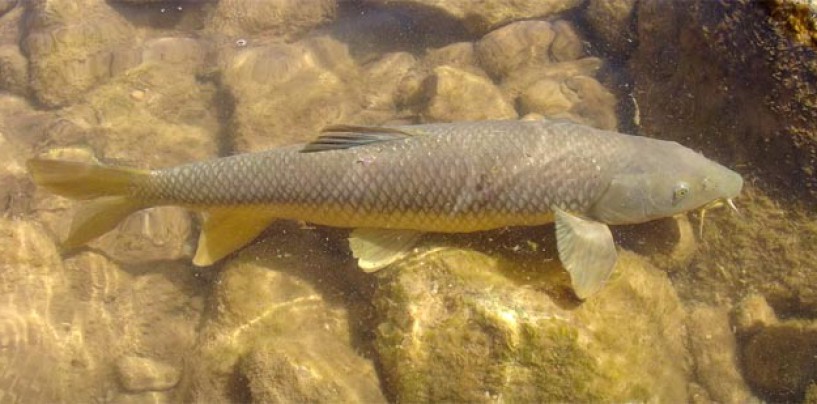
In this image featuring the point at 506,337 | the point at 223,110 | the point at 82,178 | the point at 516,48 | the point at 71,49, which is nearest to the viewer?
the point at 506,337

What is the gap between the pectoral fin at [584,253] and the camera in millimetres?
3404

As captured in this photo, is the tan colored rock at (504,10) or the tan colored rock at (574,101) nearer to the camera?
the tan colored rock at (574,101)

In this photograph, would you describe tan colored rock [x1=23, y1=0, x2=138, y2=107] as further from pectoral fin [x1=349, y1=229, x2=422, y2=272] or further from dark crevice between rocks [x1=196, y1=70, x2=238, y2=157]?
pectoral fin [x1=349, y1=229, x2=422, y2=272]

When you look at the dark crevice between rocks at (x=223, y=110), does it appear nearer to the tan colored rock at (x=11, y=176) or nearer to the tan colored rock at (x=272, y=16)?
the tan colored rock at (x=272, y=16)

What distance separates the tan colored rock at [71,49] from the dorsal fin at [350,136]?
150 inches

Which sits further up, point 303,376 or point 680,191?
point 680,191

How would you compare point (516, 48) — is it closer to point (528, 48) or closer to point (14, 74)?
point (528, 48)

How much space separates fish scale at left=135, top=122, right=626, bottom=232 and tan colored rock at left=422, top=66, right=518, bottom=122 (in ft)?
3.93

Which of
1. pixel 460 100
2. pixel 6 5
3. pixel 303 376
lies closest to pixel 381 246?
pixel 303 376

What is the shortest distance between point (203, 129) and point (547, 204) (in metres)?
3.87

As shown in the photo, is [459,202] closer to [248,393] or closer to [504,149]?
[504,149]

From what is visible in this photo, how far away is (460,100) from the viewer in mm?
5035

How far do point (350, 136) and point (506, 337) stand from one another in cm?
166

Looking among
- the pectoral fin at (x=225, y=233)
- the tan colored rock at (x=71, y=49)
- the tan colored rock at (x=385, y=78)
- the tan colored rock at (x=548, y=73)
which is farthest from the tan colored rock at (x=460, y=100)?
the tan colored rock at (x=71, y=49)
